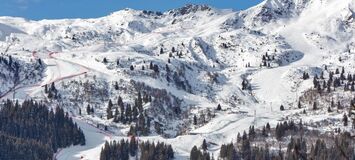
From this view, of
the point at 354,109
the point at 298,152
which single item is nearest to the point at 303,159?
the point at 298,152

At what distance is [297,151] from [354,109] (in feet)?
5.32

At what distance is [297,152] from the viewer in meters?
15.7

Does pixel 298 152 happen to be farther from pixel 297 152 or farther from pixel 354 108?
pixel 354 108

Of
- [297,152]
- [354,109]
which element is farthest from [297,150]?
[354,109]

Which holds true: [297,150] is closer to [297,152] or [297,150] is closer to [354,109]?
[297,152]

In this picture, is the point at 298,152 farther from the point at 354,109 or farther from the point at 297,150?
the point at 354,109

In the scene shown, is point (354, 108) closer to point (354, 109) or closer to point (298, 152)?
point (354, 109)

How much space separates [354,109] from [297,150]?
1.60 meters

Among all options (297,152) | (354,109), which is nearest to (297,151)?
(297,152)

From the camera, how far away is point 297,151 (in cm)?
1562

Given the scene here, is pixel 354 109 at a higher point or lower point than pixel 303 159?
higher

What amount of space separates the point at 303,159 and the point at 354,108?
171 centimetres

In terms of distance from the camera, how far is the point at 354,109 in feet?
52.3
